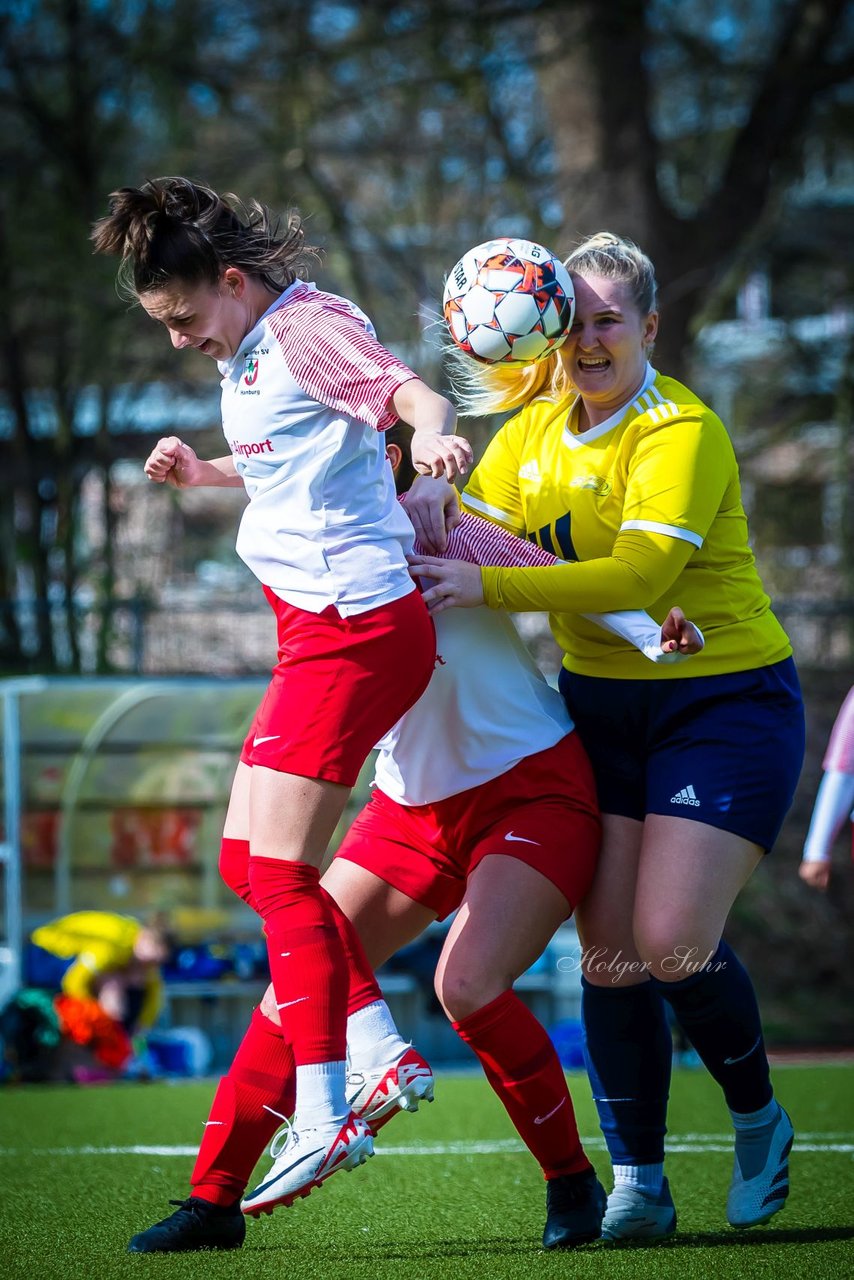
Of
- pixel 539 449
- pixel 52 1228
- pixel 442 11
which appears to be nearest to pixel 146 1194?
pixel 52 1228

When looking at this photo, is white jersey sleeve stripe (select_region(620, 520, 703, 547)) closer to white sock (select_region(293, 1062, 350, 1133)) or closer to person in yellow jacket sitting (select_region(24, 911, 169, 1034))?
white sock (select_region(293, 1062, 350, 1133))

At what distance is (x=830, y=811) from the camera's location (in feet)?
15.7

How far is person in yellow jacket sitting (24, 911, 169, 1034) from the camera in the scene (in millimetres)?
7527

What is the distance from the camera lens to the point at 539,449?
134 inches

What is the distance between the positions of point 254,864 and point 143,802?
5749 mm

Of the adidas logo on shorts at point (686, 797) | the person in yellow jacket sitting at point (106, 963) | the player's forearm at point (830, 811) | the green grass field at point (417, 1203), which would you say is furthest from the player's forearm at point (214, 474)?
the person in yellow jacket sitting at point (106, 963)

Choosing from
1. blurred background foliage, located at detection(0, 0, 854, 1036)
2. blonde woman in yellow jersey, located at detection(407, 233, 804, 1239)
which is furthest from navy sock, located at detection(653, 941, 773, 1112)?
blurred background foliage, located at detection(0, 0, 854, 1036)

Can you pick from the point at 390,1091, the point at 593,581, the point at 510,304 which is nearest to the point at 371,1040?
the point at 390,1091

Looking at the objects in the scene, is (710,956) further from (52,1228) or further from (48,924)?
(48,924)

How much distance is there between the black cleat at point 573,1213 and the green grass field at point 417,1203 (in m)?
0.04

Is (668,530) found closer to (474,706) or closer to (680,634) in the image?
(680,634)

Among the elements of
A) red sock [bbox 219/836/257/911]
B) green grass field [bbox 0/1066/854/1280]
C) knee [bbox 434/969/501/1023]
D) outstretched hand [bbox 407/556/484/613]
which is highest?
outstretched hand [bbox 407/556/484/613]

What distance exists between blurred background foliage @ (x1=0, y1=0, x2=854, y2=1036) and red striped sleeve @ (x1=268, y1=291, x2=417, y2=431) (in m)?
7.80

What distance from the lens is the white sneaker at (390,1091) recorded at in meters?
2.90
